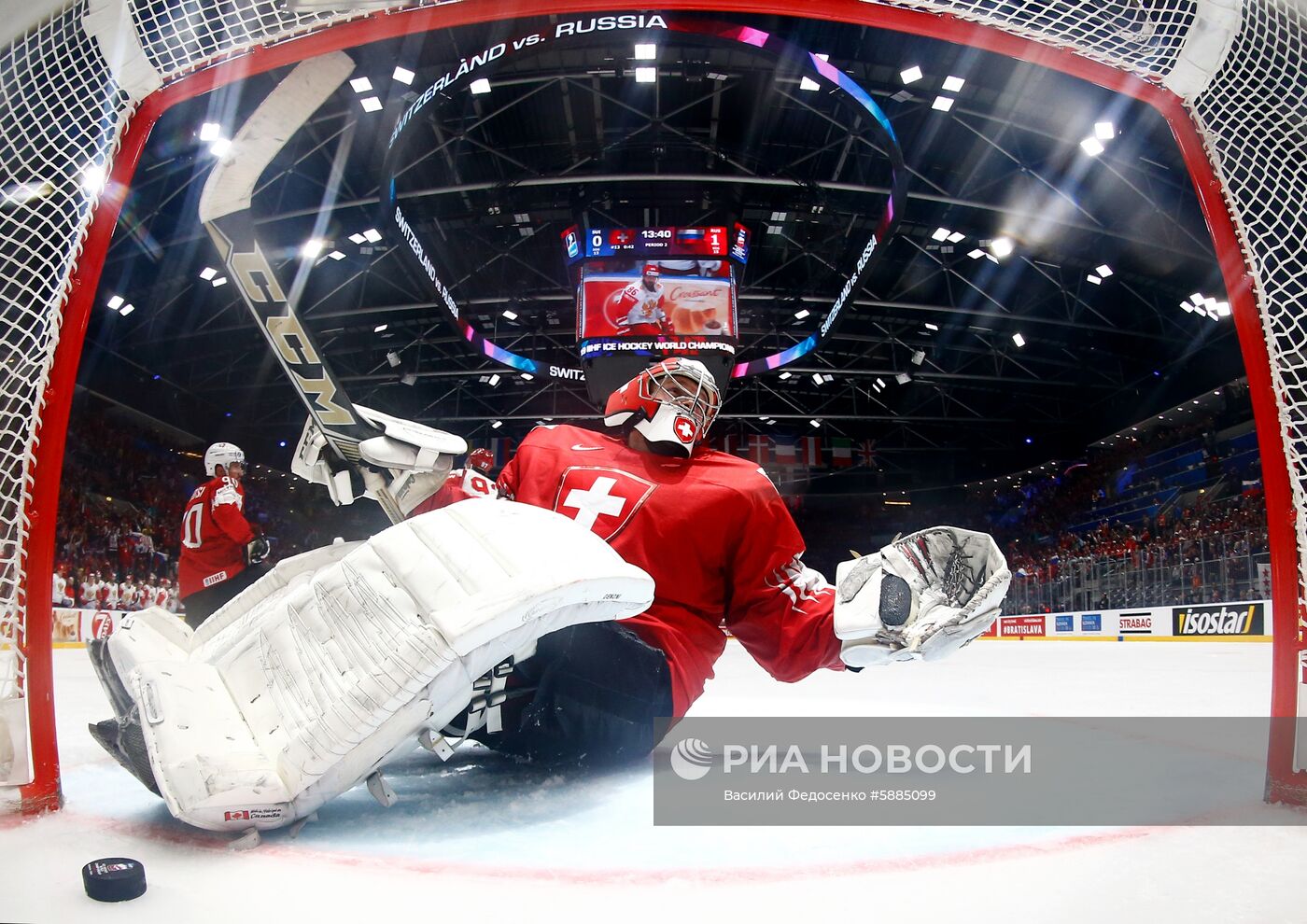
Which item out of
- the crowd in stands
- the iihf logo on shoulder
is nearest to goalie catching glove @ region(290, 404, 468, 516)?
the iihf logo on shoulder

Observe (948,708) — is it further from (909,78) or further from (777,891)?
(909,78)

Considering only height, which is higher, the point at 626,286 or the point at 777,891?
the point at 626,286

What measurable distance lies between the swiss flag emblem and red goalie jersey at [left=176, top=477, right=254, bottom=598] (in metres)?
2.32

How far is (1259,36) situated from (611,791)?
1772 mm

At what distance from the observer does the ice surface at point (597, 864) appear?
86 cm

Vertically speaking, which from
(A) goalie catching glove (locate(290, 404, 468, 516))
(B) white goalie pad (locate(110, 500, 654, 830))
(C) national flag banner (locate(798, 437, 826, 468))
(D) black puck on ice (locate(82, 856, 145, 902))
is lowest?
(D) black puck on ice (locate(82, 856, 145, 902))

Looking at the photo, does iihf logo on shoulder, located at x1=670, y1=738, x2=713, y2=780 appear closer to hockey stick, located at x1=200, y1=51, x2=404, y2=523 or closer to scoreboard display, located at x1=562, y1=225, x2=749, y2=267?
hockey stick, located at x1=200, y1=51, x2=404, y2=523

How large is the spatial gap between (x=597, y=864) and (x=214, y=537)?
123 inches

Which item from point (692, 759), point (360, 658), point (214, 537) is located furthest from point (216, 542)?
point (360, 658)

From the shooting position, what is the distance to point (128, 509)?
13273mm

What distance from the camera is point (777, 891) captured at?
3.03 feet

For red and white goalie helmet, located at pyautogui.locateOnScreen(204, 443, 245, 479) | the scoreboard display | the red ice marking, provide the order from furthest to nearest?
1. the scoreboard display
2. red and white goalie helmet, located at pyautogui.locateOnScreen(204, 443, 245, 479)
3. the red ice marking

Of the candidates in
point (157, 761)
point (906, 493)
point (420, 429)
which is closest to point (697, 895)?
point (157, 761)

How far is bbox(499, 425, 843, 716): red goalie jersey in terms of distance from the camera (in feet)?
5.25
